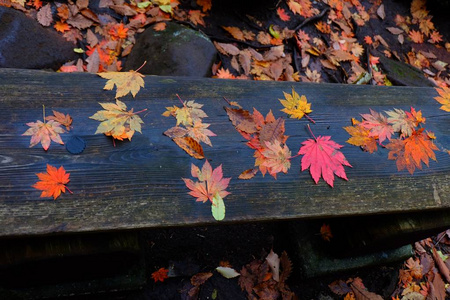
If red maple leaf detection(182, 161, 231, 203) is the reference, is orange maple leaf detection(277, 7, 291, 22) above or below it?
below

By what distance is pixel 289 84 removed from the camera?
188 centimetres

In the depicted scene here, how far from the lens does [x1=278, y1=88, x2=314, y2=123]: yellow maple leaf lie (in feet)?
5.65

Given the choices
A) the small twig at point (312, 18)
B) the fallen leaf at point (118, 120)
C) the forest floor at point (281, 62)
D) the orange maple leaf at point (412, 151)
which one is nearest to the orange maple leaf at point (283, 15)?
the forest floor at point (281, 62)

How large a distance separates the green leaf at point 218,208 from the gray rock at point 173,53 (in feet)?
5.32

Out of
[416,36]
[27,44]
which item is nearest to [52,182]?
[27,44]

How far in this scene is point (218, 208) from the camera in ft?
4.45

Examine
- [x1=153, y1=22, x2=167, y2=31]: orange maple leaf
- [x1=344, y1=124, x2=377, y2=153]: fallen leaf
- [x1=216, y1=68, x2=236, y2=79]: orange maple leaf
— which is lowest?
[x1=216, y1=68, x2=236, y2=79]: orange maple leaf

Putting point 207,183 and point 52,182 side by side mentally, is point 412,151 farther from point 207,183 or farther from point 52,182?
point 52,182

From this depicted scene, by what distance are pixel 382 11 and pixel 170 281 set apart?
4346mm

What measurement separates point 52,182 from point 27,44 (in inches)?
72.3

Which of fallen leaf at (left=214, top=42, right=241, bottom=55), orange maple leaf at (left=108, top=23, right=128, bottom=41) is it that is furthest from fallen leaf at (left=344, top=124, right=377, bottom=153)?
orange maple leaf at (left=108, top=23, right=128, bottom=41)

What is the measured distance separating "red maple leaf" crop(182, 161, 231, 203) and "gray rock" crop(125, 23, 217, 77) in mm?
1517

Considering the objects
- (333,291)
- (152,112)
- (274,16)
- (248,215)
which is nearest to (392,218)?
(333,291)

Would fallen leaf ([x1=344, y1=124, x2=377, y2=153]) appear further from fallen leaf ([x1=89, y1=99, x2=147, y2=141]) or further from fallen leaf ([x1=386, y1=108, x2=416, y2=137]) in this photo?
fallen leaf ([x1=89, y1=99, x2=147, y2=141])
